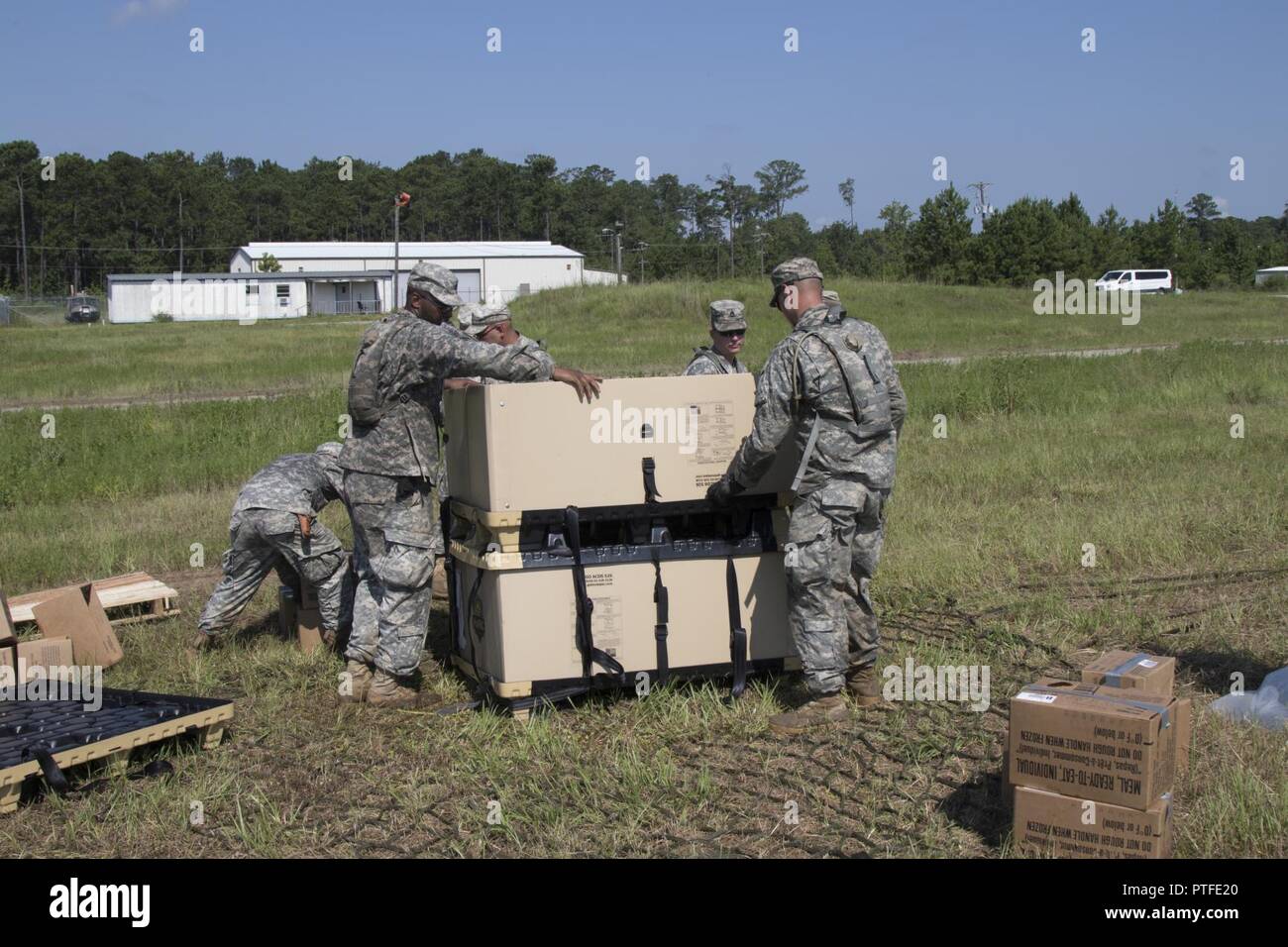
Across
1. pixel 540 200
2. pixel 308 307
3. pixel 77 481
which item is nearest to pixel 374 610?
pixel 77 481

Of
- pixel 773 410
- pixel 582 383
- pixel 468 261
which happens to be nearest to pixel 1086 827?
pixel 773 410

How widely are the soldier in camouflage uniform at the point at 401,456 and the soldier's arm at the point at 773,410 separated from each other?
1050 mm

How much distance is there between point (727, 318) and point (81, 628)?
13.1ft

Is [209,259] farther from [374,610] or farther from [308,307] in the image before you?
[374,610]

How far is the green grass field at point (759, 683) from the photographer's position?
4.54 m

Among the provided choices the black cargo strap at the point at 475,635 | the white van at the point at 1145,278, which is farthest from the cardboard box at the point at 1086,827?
the white van at the point at 1145,278

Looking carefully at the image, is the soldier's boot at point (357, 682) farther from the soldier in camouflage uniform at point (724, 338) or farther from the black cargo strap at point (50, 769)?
the soldier in camouflage uniform at point (724, 338)

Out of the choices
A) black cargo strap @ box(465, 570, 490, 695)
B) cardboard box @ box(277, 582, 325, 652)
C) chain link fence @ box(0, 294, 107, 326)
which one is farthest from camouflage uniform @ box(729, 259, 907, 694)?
chain link fence @ box(0, 294, 107, 326)

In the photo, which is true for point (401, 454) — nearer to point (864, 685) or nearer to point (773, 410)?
point (773, 410)

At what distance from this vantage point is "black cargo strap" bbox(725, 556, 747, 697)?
5.71 metres

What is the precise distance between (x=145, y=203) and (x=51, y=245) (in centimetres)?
690

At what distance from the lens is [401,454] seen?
19.5ft

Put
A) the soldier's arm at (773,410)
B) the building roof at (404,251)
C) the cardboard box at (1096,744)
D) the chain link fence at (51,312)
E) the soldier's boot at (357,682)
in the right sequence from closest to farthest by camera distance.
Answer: the cardboard box at (1096,744)
the soldier's arm at (773,410)
the soldier's boot at (357,682)
the chain link fence at (51,312)
the building roof at (404,251)

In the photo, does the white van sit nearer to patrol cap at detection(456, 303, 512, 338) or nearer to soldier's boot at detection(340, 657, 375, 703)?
patrol cap at detection(456, 303, 512, 338)
